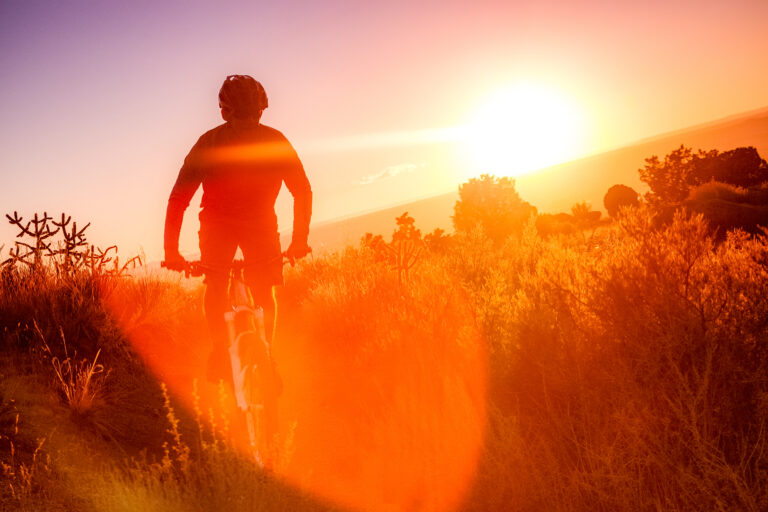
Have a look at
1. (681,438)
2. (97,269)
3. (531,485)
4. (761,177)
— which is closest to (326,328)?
(97,269)

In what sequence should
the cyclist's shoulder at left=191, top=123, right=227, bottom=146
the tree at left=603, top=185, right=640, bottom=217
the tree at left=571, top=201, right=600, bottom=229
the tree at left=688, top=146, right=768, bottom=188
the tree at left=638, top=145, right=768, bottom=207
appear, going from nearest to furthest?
the cyclist's shoulder at left=191, top=123, right=227, bottom=146
the tree at left=688, top=146, right=768, bottom=188
the tree at left=638, top=145, right=768, bottom=207
the tree at left=571, top=201, right=600, bottom=229
the tree at left=603, top=185, right=640, bottom=217

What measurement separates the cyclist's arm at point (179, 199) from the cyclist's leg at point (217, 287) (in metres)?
0.18

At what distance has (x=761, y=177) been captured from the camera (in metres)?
17.7

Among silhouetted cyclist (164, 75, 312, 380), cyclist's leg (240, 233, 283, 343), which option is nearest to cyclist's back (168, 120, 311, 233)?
silhouetted cyclist (164, 75, 312, 380)

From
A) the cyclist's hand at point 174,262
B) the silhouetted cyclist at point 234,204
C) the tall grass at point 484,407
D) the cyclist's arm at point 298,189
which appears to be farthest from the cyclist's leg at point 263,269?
the tall grass at point 484,407

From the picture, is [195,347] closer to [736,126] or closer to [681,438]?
[681,438]

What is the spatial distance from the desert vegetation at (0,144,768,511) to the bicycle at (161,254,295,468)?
7.7 inches

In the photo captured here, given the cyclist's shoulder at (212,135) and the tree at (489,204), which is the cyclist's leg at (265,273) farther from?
the tree at (489,204)

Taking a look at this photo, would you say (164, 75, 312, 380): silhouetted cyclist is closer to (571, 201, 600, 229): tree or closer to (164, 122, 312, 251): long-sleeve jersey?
(164, 122, 312, 251): long-sleeve jersey

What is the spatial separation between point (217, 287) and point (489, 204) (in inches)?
1000

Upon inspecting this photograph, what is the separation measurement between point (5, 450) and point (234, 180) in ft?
9.14

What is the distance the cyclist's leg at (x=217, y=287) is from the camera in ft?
10.4

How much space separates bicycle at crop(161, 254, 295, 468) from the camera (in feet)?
10.4

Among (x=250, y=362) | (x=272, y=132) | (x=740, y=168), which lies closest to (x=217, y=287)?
(x=250, y=362)
